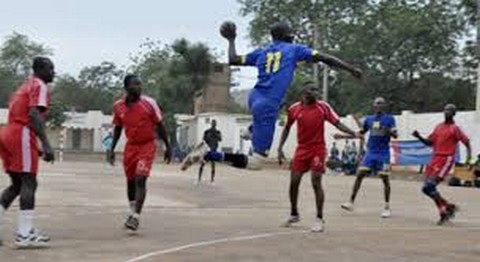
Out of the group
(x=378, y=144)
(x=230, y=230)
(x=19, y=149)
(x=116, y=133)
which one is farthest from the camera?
(x=378, y=144)

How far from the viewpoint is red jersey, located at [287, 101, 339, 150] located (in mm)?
13602

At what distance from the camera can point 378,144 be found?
16.9 m

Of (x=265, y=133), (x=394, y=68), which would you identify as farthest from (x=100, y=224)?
(x=394, y=68)

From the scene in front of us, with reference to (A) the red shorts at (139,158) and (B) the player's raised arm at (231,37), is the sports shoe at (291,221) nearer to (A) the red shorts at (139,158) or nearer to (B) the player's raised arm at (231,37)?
(A) the red shorts at (139,158)

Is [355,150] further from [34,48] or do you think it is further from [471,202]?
[34,48]

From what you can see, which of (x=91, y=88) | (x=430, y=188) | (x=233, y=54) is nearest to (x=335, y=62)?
(x=233, y=54)

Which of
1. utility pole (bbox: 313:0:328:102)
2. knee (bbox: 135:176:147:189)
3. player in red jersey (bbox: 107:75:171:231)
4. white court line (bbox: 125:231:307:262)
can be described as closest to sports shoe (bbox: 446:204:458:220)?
white court line (bbox: 125:231:307:262)

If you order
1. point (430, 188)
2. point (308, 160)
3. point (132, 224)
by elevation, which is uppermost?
point (308, 160)

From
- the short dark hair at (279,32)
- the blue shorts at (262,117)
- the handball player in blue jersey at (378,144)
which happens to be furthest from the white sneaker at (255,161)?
the handball player in blue jersey at (378,144)

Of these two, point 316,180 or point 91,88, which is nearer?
point 316,180

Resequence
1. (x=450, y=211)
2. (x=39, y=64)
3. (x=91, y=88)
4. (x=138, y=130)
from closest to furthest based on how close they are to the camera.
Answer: (x=39, y=64) → (x=138, y=130) → (x=450, y=211) → (x=91, y=88)

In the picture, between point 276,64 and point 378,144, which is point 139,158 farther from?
point 378,144

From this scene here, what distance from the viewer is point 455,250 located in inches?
452

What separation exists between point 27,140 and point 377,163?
7.80 metres
